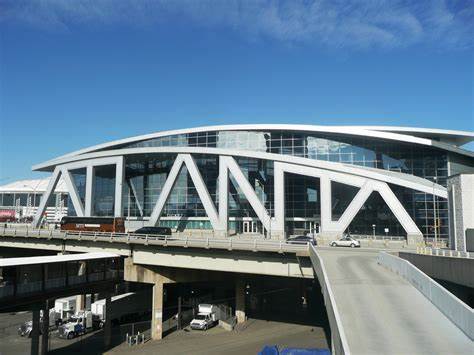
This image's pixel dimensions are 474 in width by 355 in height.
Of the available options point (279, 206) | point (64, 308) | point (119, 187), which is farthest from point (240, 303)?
point (119, 187)

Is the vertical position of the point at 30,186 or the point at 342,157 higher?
the point at 30,186

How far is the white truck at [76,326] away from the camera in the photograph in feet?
118

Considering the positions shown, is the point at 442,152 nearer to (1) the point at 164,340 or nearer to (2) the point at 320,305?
(2) the point at 320,305

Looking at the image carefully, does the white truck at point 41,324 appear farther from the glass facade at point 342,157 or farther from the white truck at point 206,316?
the glass facade at point 342,157

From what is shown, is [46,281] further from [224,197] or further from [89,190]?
[89,190]

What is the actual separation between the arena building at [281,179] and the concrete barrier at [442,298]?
120 feet

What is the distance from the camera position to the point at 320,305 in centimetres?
4778

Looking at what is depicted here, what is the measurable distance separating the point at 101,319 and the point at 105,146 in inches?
1980

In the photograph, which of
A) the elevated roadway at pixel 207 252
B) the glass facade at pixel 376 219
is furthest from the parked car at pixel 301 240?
the glass facade at pixel 376 219

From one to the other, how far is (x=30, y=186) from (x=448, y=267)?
161336 mm

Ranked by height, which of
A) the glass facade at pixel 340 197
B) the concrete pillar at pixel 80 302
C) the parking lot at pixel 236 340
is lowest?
the parking lot at pixel 236 340

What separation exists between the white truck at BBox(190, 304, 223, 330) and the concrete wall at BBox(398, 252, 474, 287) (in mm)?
19750

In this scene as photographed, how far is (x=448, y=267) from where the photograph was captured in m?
24.3

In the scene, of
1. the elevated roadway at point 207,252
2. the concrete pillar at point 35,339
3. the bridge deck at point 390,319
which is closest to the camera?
the bridge deck at point 390,319
